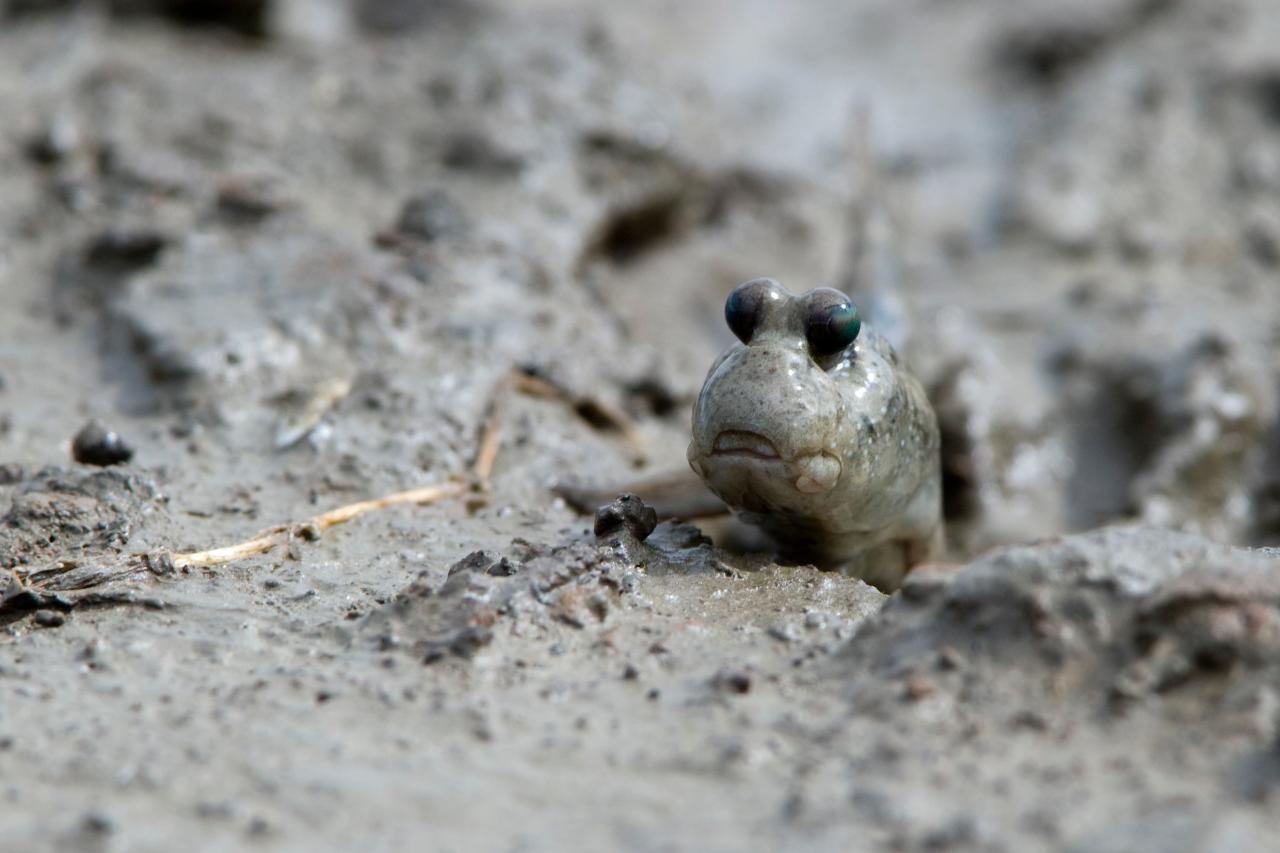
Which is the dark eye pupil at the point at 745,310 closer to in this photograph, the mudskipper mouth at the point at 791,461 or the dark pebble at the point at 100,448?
the mudskipper mouth at the point at 791,461

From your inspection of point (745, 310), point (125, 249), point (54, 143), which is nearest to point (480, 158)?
point (125, 249)

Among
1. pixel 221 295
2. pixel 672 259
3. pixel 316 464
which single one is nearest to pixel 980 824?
pixel 316 464

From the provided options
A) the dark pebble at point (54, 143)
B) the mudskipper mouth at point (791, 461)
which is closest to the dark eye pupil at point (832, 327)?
the mudskipper mouth at point (791, 461)

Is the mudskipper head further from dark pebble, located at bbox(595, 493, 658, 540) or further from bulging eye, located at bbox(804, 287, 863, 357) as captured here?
dark pebble, located at bbox(595, 493, 658, 540)

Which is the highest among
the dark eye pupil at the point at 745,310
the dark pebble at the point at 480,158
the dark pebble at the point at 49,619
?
the dark pebble at the point at 480,158

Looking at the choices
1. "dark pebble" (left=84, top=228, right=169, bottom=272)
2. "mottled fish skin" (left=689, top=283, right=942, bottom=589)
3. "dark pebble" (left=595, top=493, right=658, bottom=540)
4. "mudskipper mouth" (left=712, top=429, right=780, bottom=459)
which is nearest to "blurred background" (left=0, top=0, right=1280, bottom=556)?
"dark pebble" (left=84, top=228, right=169, bottom=272)

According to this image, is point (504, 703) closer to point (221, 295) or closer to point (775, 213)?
point (221, 295)
